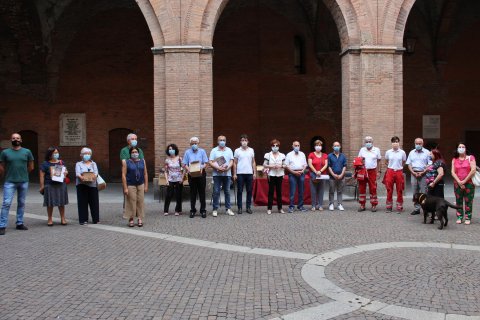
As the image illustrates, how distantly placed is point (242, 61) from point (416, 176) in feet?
37.9

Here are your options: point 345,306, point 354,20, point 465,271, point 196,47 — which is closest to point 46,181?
point 196,47

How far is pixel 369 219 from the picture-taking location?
10406 mm

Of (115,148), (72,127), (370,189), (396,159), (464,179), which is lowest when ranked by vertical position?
(370,189)

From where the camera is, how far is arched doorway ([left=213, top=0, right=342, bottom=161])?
20.8 m

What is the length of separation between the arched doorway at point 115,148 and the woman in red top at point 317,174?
11.3 metres

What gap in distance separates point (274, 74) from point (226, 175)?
10530 mm

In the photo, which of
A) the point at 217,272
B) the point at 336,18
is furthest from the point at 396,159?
the point at 217,272

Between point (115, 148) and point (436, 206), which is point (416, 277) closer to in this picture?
point (436, 206)

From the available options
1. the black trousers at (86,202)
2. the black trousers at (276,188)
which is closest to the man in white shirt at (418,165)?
the black trousers at (276,188)

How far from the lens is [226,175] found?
1143 cm

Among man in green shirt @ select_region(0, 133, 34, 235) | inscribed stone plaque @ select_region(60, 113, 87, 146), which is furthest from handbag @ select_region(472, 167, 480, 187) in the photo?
inscribed stone plaque @ select_region(60, 113, 87, 146)

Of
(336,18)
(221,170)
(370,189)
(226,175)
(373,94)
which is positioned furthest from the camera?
(336,18)

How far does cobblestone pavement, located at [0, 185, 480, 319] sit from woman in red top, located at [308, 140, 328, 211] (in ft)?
6.96

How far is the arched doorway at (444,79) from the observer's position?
21328 millimetres
